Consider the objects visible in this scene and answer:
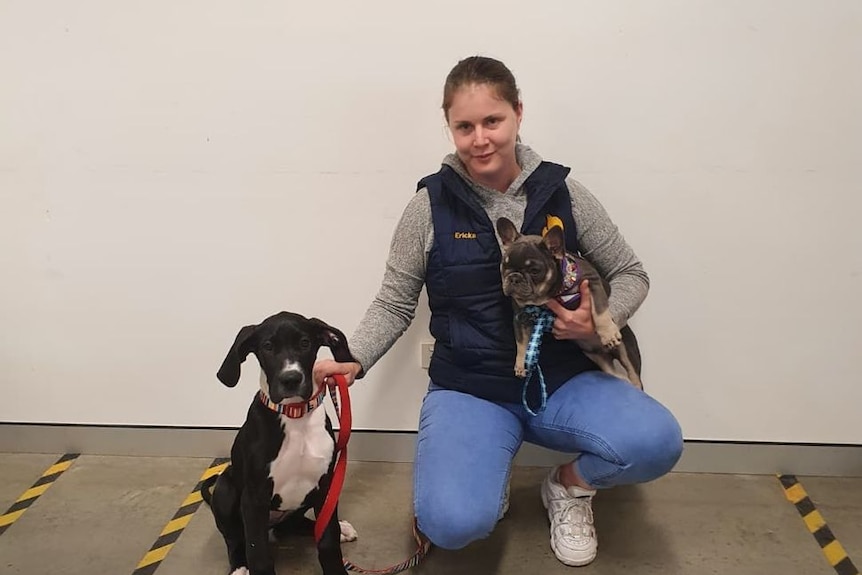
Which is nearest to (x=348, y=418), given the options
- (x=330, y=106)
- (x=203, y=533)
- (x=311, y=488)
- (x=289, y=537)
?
(x=311, y=488)

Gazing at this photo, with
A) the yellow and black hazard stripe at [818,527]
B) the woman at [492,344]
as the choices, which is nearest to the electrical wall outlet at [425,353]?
the woman at [492,344]

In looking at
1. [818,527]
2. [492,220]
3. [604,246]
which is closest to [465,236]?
[492,220]

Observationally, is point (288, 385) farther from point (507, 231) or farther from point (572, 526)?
point (572, 526)

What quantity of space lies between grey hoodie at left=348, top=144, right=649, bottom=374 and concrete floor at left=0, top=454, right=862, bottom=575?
2.09 feet

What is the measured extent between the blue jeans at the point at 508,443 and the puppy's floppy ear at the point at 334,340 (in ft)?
1.07

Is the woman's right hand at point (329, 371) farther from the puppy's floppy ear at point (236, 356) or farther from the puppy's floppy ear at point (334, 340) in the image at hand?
the puppy's floppy ear at point (236, 356)

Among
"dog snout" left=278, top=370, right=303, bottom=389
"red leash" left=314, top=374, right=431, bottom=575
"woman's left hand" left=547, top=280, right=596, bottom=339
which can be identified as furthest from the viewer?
"woman's left hand" left=547, top=280, right=596, bottom=339

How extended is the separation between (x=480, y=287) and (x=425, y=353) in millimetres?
546

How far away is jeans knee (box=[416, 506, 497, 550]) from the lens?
189cm

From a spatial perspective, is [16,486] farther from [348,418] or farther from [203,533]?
[348,418]

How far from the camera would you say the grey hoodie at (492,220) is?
6.88 feet

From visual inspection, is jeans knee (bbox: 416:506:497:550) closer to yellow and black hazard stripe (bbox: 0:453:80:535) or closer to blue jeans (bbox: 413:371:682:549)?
blue jeans (bbox: 413:371:682:549)

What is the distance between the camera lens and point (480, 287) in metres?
2.12

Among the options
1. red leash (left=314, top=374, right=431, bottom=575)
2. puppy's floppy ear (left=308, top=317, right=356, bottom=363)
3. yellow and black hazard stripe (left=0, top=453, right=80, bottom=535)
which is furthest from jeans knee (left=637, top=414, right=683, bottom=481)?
yellow and black hazard stripe (left=0, top=453, right=80, bottom=535)
